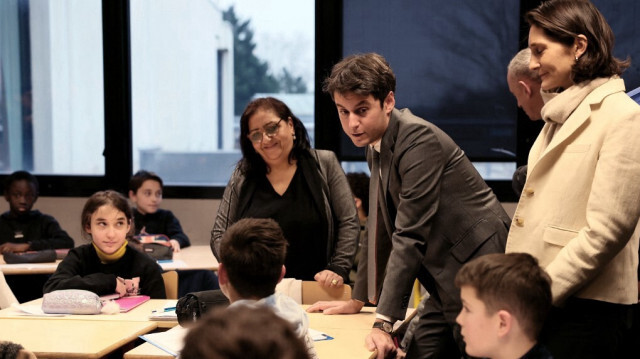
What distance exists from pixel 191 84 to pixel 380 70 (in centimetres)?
418

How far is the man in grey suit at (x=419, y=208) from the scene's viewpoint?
2404mm

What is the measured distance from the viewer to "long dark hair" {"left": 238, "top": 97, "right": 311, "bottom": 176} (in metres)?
3.47

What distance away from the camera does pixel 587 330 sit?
193 cm

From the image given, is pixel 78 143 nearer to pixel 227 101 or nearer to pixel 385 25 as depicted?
pixel 227 101

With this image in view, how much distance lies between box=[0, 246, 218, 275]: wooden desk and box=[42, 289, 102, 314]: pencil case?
1.36 metres

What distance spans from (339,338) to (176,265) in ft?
7.04

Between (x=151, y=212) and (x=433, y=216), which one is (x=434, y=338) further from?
(x=151, y=212)

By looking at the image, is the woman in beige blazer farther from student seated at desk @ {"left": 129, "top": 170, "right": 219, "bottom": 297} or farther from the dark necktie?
student seated at desk @ {"left": 129, "top": 170, "right": 219, "bottom": 297}

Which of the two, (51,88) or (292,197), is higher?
(51,88)

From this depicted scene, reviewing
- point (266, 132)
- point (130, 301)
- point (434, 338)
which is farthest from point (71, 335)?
point (434, 338)

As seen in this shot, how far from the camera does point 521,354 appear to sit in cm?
191

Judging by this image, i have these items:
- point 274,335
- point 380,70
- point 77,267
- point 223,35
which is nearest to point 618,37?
point 223,35

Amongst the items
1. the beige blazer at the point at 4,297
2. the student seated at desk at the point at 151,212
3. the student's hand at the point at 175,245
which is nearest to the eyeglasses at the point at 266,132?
the beige blazer at the point at 4,297

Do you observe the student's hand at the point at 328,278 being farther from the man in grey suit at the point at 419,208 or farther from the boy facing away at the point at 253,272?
the boy facing away at the point at 253,272
